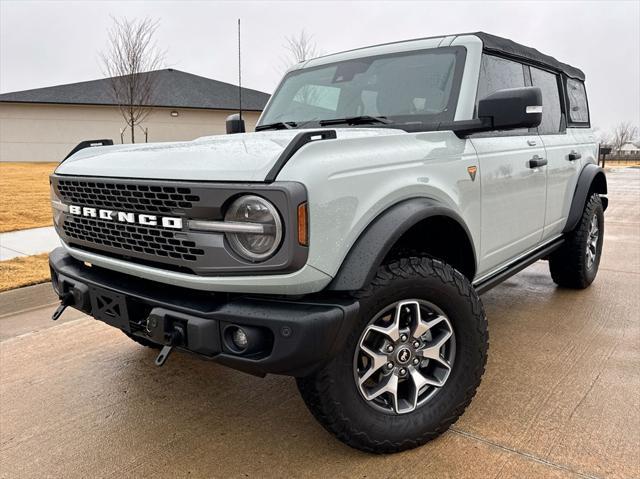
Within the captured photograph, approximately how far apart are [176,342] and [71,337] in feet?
7.53

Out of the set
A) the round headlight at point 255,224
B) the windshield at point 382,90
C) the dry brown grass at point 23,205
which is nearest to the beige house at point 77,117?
the dry brown grass at point 23,205

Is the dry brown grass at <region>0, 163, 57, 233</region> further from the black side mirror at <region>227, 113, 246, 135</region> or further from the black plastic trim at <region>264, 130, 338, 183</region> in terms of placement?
the black plastic trim at <region>264, 130, 338, 183</region>

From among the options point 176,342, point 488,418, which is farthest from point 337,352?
point 488,418

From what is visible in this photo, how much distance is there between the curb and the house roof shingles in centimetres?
2622

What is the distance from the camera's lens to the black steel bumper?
187 centimetres

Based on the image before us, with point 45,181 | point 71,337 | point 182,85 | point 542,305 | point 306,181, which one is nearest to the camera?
point 306,181

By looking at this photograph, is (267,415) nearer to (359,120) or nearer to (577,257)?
(359,120)

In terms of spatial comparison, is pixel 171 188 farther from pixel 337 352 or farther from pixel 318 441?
pixel 318 441

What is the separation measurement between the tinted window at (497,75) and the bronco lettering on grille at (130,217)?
1.88m

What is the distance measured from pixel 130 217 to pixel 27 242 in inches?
229

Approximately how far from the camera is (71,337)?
3900 mm

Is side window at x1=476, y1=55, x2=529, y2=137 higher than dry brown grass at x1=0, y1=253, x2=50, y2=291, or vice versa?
side window at x1=476, y1=55, x2=529, y2=137

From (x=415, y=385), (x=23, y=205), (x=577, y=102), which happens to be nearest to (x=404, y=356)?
(x=415, y=385)

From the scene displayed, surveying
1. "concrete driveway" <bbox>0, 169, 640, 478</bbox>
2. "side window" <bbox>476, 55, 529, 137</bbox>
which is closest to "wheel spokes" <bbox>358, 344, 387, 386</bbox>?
"concrete driveway" <bbox>0, 169, 640, 478</bbox>
